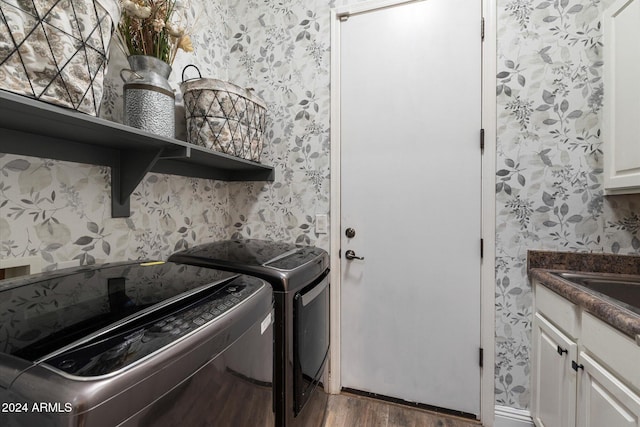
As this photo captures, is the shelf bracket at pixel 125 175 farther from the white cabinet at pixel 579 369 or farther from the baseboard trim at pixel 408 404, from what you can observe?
the white cabinet at pixel 579 369

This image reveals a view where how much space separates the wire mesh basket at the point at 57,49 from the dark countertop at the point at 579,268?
1.66 metres

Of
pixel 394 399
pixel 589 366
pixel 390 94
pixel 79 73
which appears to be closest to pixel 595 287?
pixel 589 366

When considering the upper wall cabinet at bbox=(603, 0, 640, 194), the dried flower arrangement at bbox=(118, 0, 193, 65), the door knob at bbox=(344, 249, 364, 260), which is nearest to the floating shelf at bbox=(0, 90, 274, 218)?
the dried flower arrangement at bbox=(118, 0, 193, 65)

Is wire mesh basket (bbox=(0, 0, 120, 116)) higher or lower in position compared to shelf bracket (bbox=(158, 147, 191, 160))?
higher

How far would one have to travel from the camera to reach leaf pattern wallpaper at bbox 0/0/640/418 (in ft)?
3.43

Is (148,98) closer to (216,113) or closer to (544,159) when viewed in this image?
(216,113)

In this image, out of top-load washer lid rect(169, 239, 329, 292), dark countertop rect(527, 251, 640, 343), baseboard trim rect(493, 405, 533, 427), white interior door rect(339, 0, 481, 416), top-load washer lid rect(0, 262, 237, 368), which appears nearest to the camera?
top-load washer lid rect(0, 262, 237, 368)

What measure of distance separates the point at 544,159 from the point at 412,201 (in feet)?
2.25

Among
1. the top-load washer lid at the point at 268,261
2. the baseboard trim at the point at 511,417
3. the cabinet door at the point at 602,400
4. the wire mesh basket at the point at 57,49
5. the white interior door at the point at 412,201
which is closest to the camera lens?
the wire mesh basket at the point at 57,49

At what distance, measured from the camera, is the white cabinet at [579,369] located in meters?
0.81

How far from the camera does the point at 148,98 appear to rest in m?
1.03

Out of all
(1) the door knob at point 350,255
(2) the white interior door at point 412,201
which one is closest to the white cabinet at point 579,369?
(2) the white interior door at point 412,201

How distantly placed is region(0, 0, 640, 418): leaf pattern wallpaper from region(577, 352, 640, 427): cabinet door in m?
0.48

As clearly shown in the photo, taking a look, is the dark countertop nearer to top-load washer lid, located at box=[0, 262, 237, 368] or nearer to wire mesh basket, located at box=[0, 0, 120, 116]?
top-load washer lid, located at box=[0, 262, 237, 368]
